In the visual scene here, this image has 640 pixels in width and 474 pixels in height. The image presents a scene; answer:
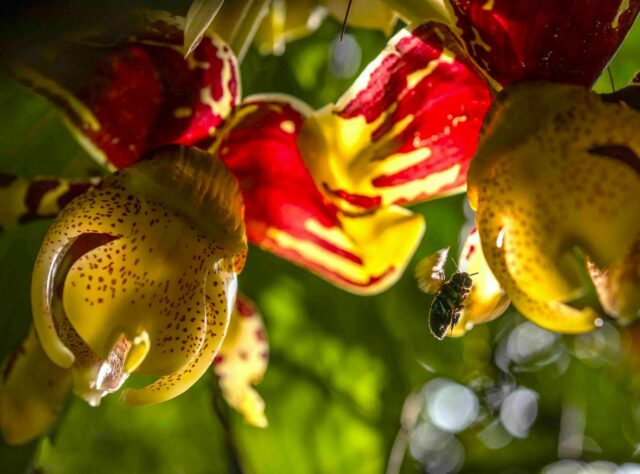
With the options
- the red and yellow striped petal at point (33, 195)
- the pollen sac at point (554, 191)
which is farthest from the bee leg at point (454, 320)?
the red and yellow striped petal at point (33, 195)

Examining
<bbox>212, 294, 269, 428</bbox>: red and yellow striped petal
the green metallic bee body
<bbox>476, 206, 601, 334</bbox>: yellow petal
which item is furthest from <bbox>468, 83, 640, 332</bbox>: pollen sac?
<bbox>212, 294, 269, 428</bbox>: red and yellow striped petal

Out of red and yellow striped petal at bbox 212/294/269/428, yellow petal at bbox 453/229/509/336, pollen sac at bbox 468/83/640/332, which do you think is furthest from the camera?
red and yellow striped petal at bbox 212/294/269/428

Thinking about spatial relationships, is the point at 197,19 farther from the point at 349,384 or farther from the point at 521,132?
the point at 349,384

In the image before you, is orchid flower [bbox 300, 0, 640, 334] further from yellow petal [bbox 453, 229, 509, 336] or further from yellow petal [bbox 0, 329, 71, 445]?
yellow petal [bbox 0, 329, 71, 445]

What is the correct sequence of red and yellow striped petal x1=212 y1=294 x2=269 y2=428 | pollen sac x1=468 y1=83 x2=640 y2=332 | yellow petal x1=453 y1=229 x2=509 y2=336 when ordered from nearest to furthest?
pollen sac x1=468 y1=83 x2=640 y2=332 → yellow petal x1=453 y1=229 x2=509 y2=336 → red and yellow striped petal x1=212 y1=294 x2=269 y2=428

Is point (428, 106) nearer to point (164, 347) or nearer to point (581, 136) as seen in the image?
point (581, 136)

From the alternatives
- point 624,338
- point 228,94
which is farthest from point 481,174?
point 624,338
